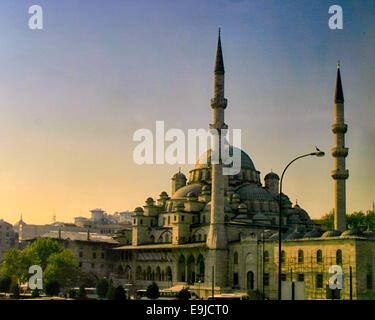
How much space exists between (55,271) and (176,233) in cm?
1447

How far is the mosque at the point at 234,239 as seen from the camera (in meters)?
48.7

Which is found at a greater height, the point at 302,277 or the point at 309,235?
the point at 309,235

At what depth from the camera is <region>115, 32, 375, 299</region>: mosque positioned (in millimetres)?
48656

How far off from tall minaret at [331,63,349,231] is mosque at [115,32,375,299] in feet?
0.31

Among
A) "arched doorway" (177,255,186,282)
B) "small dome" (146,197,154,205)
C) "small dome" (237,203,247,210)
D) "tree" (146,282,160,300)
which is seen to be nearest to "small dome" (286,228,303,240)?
"small dome" (237,203,247,210)

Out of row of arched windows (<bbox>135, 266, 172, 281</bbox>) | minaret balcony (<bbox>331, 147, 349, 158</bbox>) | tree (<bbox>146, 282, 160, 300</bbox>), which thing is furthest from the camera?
row of arched windows (<bbox>135, 266, 172, 281</bbox>)

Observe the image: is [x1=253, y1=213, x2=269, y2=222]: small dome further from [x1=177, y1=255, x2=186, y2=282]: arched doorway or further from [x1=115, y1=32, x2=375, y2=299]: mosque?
[x1=177, y1=255, x2=186, y2=282]: arched doorway

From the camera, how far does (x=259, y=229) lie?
64.1m

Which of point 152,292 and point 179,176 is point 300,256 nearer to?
point 152,292

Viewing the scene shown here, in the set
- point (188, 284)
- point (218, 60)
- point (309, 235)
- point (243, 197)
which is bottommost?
point (188, 284)

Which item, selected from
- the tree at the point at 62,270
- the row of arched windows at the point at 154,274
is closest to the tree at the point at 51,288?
the tree at the point at 62,270
